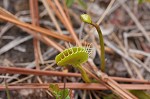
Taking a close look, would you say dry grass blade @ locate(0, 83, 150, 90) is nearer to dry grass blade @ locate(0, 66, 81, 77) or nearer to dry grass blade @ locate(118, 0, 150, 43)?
dry grass blade @ locate(0, 66, 81, 77)

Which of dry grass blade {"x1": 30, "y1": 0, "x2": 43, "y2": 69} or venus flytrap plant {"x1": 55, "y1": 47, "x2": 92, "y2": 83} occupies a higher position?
dry grass blade {"x1": 30, "y1": 0, "x2": 43, "y2": 69}

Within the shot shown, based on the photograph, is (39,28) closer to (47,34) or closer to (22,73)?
(47,34)

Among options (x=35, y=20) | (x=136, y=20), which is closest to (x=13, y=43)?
(x=35, y=20)

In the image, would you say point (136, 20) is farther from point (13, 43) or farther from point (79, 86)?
point (13, 43)

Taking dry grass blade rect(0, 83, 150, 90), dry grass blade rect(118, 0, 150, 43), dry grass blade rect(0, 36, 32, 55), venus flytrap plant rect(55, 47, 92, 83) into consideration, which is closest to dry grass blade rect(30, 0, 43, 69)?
dry grass blade rect(0, 36, 32, 55)

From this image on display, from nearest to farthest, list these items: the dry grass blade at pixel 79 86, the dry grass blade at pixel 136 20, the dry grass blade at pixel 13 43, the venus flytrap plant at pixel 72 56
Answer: the venus flytrap plant at pixel 72 56
the dry grass blade at pixel 79 86
the dry grass blade at pixel 13 43
the dry grass blade at pixel 136 20

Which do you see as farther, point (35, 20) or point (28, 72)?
point (35, 20)

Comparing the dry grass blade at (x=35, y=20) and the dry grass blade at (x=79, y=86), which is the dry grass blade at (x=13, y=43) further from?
the dry grass blade at (x=79, y=86)

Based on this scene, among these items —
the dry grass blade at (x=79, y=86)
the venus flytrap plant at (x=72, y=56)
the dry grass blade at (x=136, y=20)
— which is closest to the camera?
the venus flytrap plant at (x=72, y=56)

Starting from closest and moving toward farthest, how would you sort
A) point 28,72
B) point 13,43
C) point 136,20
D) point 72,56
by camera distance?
point 72,56, point 28,72, point 13,43, point 136,20

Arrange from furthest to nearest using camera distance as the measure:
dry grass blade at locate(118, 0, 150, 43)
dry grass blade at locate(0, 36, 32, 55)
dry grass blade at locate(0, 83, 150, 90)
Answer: dry grass blade at locate(118, 0, 150, 43)
dry grass blade at locate(0, 36, 32, 55)
dry grass blade at locate(0, 83, 150, 90)

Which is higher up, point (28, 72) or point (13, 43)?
point (13, 43)

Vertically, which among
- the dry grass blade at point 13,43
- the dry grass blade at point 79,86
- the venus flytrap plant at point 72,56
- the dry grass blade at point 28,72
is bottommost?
the dry grass blade at point 79,86

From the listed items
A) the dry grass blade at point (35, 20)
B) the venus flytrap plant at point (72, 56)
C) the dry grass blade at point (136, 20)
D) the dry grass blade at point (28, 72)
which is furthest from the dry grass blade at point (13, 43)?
the dry grass blade at point (136, 20)
